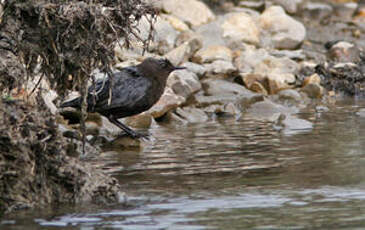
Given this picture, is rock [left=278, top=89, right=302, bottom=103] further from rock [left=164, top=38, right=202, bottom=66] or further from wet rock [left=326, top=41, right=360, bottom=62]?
wet rock [left=326, top=41, right=360, bottom=62]

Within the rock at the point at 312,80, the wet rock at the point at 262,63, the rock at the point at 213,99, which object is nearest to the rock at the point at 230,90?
the rock at the point at 213,99

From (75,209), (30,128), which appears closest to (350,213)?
(75,209)

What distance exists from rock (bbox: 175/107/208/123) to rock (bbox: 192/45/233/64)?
8.99 ft

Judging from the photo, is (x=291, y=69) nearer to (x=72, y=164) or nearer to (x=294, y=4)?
(x=294, y=4)

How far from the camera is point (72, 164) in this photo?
230 inches

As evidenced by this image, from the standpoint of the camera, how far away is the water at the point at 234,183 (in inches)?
203

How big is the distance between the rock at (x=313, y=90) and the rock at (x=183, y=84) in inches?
97.2

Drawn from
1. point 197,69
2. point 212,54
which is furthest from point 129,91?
point 212,54

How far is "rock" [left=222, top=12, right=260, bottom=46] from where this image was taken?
58.5 ft

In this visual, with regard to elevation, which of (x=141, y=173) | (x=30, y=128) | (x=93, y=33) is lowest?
(x=141, y=173)

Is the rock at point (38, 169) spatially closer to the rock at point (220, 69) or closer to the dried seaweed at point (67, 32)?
the dried seaweed at point (67, 32)

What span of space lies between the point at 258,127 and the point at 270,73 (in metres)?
4.36

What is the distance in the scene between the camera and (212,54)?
15.7 meters

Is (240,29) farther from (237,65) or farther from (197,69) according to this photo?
(197,69)
